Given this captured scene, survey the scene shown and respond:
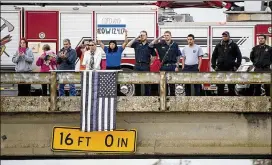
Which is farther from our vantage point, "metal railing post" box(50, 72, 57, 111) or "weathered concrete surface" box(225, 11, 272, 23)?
"weathered concrete surface" box(225, 11, 272, 23)

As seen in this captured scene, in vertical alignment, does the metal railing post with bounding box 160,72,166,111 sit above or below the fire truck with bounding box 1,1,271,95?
below

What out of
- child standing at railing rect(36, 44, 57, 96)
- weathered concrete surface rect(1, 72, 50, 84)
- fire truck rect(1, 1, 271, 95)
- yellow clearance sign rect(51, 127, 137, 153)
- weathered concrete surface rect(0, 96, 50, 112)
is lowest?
yellow clearance sign rect(51, 127, 137, 153)

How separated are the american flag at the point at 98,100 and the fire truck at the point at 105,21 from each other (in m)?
5.38

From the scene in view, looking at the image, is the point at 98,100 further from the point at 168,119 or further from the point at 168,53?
the point at 168,53

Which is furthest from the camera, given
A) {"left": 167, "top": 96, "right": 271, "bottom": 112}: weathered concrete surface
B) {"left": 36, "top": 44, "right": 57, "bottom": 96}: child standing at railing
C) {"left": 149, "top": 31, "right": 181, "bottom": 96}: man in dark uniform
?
{"left": 36, "top": 44, "right": 57, "bottom": 96}: child standing at railing

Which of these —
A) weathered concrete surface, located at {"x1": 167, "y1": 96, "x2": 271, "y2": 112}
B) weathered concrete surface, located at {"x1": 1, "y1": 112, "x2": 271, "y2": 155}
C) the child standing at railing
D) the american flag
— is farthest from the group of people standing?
the child standing at railing

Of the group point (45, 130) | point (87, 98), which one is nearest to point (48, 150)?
point (45, 130)

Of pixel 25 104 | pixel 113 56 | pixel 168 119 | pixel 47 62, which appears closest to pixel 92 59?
pixel 113 56

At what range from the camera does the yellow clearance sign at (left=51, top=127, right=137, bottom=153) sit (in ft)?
31.5

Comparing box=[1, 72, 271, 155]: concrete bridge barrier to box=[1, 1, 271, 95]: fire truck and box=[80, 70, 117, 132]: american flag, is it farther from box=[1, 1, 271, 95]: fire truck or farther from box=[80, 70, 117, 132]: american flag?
box=[1, 1, 271, 95]: fire truck

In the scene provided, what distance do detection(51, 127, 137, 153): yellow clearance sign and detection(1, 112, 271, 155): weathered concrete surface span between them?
148 millimetres

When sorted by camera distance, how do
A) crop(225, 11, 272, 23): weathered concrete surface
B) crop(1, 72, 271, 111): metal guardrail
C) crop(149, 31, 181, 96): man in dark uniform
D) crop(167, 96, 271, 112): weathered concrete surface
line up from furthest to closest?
1. crop(225, 11, 272, 23): weathered concrete surface
2. crop(149, 31, 181, 96): man in dark uniform
3. crop(1, 72, 271, 111): metal guardrail
4. crop(167, 96, 271, 112): weathered concrete surface

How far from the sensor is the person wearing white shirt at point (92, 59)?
10.7 m

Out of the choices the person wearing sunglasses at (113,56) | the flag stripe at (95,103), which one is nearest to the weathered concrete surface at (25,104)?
the flag stripe at (95,103)
